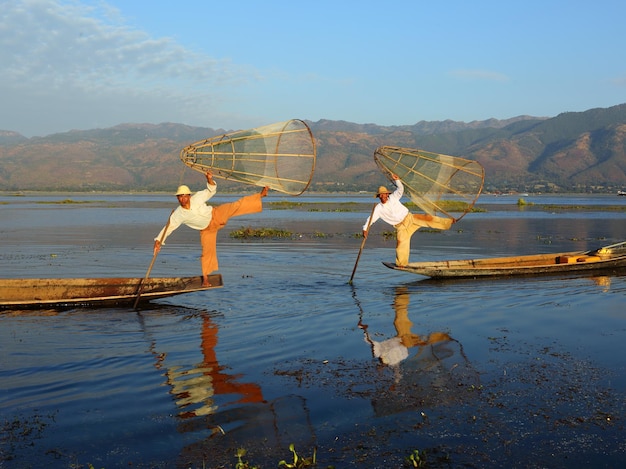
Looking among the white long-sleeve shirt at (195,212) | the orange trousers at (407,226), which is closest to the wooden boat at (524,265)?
the orange trousers at (407,226)

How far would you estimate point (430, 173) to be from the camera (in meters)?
17.8

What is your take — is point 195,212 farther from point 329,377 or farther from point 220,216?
point 329,377

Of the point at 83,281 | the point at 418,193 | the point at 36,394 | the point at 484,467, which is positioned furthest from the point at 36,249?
the point at 484,467

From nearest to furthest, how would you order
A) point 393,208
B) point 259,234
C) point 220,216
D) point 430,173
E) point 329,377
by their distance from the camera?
point 329,377 → point 220,216 → point 393,208 → point 430,173 → point 259,234

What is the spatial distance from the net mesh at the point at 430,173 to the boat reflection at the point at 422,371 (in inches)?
261

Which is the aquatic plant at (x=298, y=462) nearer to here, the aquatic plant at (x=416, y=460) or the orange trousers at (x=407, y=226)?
the aquatic plant at (x=416, y=460)

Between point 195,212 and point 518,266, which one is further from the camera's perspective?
point 518,266

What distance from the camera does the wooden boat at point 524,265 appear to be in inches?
681

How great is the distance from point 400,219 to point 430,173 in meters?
1.86

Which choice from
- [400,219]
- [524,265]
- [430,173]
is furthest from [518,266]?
[400,219]

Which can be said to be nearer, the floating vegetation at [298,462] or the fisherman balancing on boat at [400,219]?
the floating vegetation at [298,462]

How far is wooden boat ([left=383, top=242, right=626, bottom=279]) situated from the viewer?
1730 centimetres

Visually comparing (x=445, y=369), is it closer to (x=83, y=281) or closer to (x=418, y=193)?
(x=83, y=281)

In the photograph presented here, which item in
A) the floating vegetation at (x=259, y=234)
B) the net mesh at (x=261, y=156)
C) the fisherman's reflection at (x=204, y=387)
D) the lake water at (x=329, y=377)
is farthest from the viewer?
the floating vegetation at (x=259, y=234)
